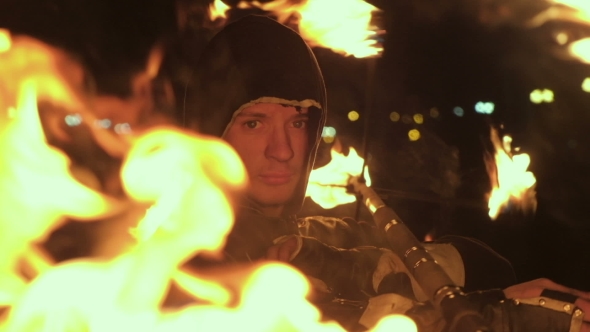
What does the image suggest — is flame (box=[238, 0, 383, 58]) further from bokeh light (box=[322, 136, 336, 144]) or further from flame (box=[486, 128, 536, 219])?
flame (box=[486, 128, 536, 219])

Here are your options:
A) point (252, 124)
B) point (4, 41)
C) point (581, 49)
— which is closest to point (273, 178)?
point (252, 124)

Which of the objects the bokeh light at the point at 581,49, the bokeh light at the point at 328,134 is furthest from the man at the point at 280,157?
the bokeh light at the point at 581,49

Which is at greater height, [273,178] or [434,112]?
[434,112]

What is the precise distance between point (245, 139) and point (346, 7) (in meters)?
1.21

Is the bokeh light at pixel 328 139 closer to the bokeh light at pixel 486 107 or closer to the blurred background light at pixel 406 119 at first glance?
the blurred background light at pixel 406 119

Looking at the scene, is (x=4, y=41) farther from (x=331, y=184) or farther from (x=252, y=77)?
(x=331, y=184)

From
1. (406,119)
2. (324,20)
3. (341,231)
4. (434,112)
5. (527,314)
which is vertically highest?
(434,112)

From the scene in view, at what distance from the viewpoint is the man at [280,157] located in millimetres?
3055

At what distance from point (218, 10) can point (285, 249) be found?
61.5 inches

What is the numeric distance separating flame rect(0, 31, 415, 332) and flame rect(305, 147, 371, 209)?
0.52 feet

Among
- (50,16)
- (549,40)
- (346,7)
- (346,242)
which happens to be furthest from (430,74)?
(50,16)

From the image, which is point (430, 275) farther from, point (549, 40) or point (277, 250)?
point (549, 40)

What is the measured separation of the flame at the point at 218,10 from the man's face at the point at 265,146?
847mm

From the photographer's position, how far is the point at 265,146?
316 cm
